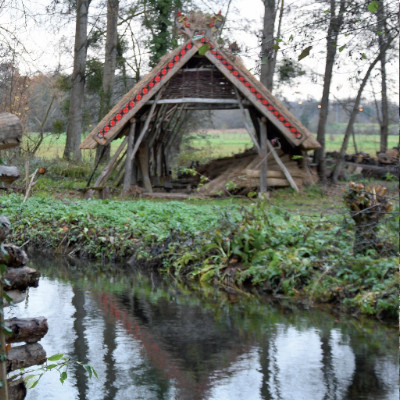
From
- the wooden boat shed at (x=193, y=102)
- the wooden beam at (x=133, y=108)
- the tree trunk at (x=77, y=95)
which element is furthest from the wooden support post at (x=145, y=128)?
the tree trunk at (x=77, y=95)

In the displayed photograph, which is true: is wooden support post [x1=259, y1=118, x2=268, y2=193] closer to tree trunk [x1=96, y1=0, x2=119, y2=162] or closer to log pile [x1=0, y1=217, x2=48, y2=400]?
tree trunk [x1=96, y1=0, x2=119, y2=162]

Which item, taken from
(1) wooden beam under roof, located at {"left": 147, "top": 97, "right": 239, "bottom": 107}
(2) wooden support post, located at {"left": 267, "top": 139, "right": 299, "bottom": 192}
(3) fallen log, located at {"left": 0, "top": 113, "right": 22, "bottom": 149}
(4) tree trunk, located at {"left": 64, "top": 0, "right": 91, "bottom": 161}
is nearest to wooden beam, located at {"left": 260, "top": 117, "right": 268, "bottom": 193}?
(2) wooden support post, located at {"left": 267, "top": 139, "right": 299, "bottom": 192}

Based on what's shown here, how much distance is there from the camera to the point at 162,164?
23.1 metres

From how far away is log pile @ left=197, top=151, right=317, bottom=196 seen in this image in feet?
62.9

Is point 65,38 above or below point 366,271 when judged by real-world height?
above

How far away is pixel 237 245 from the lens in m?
11.5

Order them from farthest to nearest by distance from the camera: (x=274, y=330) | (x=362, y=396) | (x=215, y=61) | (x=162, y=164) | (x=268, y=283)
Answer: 1. (x=162, y=164)
2. (x=215, y=61)
3. (x=268, y=283)
4. (x=274, y=330)
5. (x=362, y=396)

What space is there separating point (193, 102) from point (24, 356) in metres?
14.6

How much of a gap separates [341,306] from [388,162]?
1556cm

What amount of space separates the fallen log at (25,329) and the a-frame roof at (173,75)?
13.0 meters

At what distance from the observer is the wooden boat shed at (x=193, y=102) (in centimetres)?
1802

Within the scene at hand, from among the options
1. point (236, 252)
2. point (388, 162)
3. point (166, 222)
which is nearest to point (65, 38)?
point (388, 162)

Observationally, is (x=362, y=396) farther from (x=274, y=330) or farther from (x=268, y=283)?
(x=268, y=283)

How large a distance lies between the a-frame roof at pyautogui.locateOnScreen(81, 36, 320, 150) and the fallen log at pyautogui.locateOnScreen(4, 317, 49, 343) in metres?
13.0
